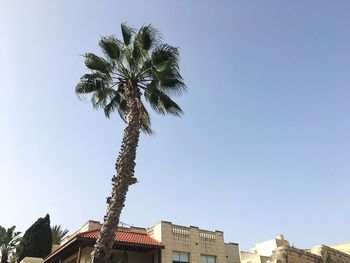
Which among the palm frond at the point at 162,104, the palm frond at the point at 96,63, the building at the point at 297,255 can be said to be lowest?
the building at the point at 297,255

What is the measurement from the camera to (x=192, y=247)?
29.2 m

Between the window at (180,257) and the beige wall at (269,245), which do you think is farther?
the beige wall at (269,245)

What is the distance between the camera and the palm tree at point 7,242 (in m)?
47.5

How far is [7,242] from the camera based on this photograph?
48125 millimetres

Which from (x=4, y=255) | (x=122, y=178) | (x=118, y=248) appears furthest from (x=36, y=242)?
(x=122, y=178)

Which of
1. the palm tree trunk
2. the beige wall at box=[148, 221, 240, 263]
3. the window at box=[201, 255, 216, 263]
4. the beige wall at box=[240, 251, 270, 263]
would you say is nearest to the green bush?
the beige wall at box=[148, 221, 240, 263]

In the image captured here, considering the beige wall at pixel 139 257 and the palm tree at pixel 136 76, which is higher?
the palm tree at pixel 136 76

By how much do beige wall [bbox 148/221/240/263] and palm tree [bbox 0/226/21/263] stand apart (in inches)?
1057

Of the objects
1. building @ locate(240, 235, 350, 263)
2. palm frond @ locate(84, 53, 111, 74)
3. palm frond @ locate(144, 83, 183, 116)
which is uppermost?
palm frond @ locate(84, 53, 111, 74)

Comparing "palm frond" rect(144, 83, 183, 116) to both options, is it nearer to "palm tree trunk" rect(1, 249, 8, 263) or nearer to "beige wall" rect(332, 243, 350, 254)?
"beige wall" rect(332, 243, 350, 254)

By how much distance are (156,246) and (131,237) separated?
205 centimetres

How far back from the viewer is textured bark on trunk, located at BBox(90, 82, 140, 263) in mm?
14109

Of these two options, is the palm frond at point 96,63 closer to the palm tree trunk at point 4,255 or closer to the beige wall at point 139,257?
the beige wall at point 139,257

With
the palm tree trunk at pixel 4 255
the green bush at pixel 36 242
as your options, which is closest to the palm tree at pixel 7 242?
the palm tree trunk at pixel 4 255
